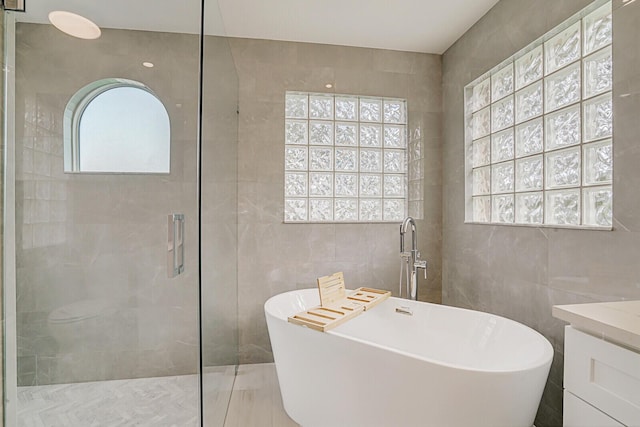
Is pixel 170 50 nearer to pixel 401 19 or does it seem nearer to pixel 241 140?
pixel 241 140

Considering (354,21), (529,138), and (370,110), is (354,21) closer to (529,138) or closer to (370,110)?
(370,110)

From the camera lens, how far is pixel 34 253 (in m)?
1.08

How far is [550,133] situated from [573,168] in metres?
0.26

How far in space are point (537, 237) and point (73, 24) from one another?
227 cm

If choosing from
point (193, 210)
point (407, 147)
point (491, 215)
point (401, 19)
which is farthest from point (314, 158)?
point (193, 210)

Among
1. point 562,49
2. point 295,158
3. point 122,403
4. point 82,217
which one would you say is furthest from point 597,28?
point 122,403

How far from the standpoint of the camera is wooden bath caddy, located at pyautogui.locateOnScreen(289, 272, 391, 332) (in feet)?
6.07

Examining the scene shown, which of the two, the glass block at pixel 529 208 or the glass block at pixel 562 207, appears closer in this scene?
the glass block at pixel 562 207

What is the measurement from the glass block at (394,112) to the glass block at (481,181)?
0.75m

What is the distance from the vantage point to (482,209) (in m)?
2.63

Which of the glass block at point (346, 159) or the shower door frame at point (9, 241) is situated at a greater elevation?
the glass block at point (346, 159)

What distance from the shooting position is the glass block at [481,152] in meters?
2.56

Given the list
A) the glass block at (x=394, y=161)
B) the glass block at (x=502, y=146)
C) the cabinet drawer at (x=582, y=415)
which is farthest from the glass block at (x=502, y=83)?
the cabinet drawer at (x=582, y=415)

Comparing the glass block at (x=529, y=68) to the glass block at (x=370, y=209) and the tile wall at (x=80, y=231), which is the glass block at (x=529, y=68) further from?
the tile wall at (x=80, y=231)
